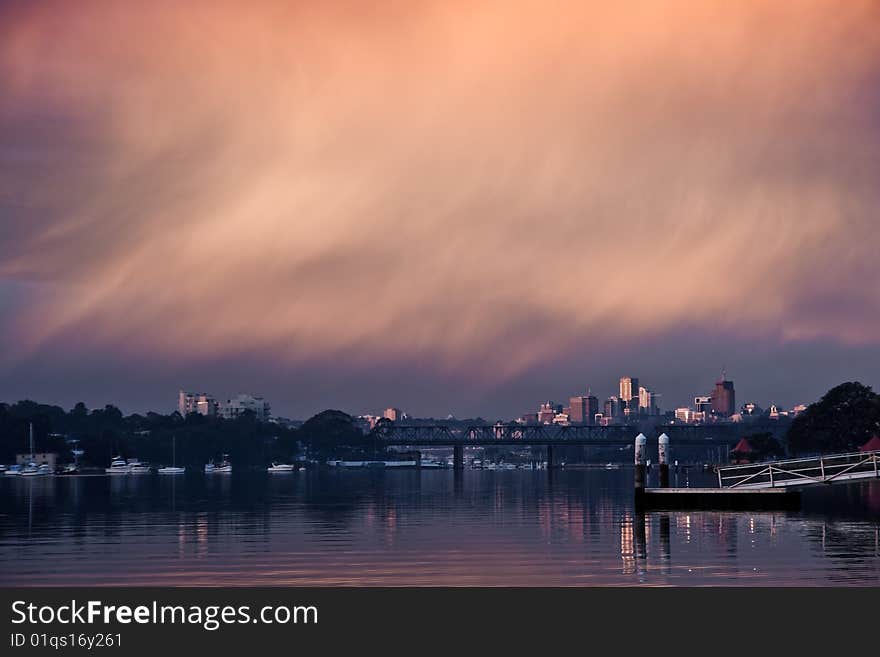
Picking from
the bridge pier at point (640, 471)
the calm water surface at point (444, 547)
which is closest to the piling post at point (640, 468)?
the bridge pier at point (640, 471)

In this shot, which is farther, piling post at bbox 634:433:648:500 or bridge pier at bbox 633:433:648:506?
piling post at bbox 634:433:648:500

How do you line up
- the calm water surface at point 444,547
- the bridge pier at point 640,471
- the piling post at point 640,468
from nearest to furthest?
the calm water surface at point 444,547 < the bridge pier at point 640,471 < the piling post at point 640,468

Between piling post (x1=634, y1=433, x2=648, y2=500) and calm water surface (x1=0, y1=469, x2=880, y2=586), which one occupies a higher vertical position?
piling post (x1=634, y1=433, x2=648, y2=500)

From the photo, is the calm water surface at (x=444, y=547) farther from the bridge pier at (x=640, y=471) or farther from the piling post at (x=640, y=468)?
the piling post at (x=640, y=468)

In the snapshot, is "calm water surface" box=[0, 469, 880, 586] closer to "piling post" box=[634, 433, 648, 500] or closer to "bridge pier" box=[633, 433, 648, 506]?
"bridge pier" box=[633, 433, 648, 506]

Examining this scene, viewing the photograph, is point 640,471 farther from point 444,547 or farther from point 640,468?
point 444,547

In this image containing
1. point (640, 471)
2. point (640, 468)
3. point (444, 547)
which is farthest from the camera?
point (640, 468)

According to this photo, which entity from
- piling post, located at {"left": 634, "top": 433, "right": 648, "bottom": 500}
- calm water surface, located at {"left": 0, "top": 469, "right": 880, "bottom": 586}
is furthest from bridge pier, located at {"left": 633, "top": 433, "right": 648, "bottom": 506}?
calm water surface, located at {"left": 0, "top": 469, "right": 880, "bottom": 586}

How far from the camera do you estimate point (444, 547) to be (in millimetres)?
58906

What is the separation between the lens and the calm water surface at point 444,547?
151ft

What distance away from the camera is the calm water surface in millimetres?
45875

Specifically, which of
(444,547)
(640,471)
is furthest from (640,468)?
(444,547)
